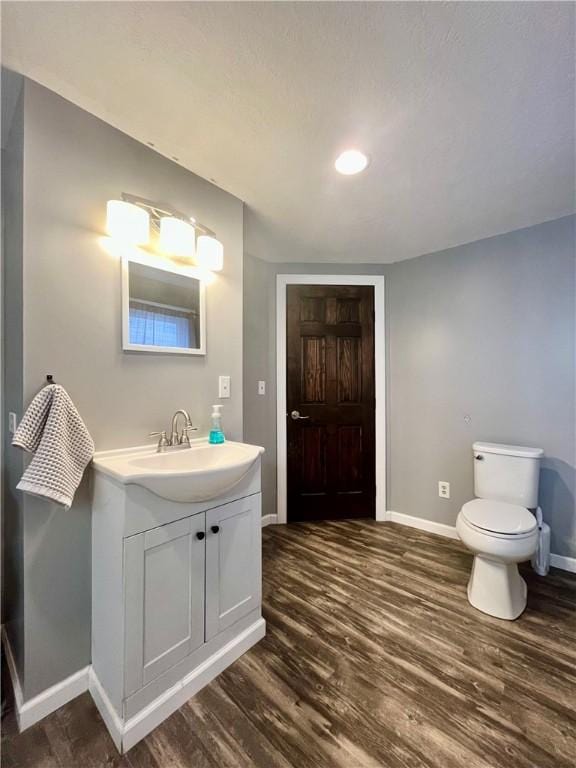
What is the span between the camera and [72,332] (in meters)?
1.20

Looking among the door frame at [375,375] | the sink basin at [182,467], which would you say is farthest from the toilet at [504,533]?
the sink basin at [182,467]

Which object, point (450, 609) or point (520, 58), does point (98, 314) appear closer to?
point (520, 58)

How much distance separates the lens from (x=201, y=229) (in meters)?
1.56

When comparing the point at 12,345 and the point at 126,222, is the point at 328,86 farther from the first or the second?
the point at 12,345

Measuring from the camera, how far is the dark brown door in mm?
2695

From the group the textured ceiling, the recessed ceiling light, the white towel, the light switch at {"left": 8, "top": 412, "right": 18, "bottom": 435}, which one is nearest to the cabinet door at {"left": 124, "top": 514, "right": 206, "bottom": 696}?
the white towel

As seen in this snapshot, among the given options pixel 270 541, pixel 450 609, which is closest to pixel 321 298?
pixel 270 541

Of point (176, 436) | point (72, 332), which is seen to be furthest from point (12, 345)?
point (176, 436)

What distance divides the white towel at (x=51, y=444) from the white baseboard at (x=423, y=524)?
2.46 m

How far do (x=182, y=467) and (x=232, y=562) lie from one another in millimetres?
464

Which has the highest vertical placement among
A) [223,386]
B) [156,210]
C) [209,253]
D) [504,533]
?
[156,210]

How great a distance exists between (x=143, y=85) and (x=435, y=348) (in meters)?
2.34

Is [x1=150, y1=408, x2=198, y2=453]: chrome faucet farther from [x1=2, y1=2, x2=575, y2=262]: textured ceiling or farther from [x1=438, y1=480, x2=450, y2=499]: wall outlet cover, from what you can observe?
[x1=438, y1=480, x2=450, y2=499]: wall outlet cover

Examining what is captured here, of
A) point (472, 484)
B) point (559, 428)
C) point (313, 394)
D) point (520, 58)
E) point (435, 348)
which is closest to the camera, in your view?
point (520, 58)
